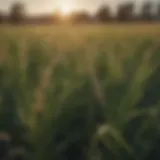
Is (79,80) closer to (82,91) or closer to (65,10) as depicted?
(82,91)

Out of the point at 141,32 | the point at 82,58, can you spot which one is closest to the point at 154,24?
the point at 141,32

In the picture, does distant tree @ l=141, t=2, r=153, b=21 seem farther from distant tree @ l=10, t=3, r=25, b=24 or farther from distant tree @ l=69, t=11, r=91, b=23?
distant tree @ l=10, t=3, r=25, b=24

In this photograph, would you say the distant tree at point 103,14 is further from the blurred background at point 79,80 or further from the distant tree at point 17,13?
the distant tree at point 17,13

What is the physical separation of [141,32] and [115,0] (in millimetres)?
84

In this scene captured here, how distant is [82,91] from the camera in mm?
775

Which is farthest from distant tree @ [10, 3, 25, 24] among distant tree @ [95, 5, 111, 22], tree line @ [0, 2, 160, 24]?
distant tree @ [95, 5, 111, 22]

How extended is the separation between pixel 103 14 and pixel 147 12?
88 mm

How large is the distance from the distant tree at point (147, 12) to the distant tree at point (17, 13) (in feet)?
0.79

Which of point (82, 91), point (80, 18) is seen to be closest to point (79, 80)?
point (82, 91)

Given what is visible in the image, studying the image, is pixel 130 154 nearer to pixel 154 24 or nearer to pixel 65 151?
pixel 65 151

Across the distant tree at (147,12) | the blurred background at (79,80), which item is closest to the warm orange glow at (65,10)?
the blurred background at (79,80)

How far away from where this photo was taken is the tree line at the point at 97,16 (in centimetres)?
80

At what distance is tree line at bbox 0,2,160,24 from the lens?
2.62ft

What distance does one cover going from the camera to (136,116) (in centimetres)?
76
